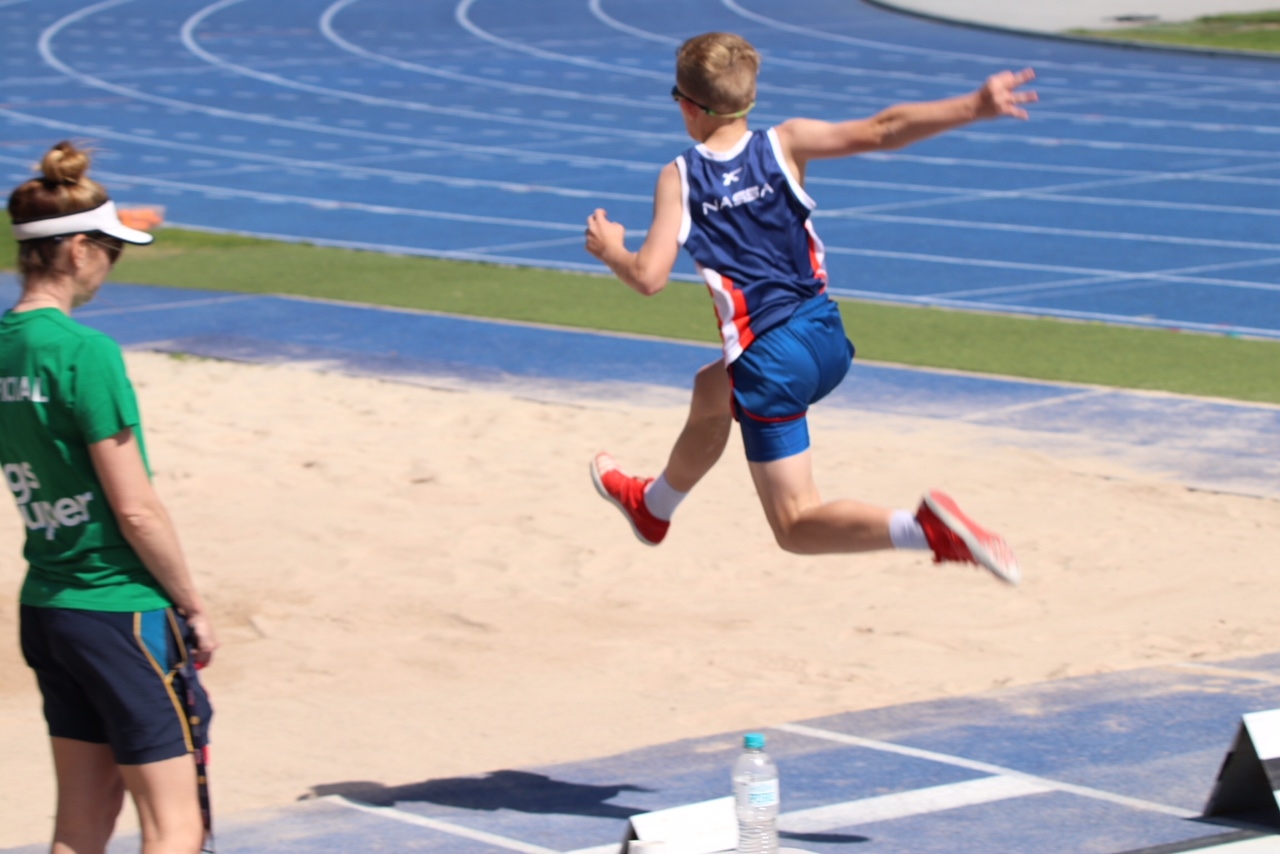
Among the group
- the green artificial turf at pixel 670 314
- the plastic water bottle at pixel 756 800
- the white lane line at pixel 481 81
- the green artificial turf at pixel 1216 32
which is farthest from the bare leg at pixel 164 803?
the green artificial turf at pixel 1216 32

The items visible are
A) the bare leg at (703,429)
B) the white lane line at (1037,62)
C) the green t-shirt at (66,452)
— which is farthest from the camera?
the white lane line at (1037,62)

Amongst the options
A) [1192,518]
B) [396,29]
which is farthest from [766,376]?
[396,29]

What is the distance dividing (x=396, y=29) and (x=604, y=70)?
734 centimetres

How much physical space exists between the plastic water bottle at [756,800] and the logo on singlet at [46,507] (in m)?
1.56

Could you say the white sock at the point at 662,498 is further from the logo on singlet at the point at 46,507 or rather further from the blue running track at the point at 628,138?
the blue running track at the point at 628,138

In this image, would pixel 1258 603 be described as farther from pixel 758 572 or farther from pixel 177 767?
pixel 177 767

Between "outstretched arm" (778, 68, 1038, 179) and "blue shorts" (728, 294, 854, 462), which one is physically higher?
"outstretched arm" (778, 68, 1038, 179)

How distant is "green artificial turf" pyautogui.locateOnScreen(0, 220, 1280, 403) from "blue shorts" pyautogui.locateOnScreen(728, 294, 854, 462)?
5788 millimetres

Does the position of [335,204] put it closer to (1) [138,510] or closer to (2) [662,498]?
(2) [662,498]

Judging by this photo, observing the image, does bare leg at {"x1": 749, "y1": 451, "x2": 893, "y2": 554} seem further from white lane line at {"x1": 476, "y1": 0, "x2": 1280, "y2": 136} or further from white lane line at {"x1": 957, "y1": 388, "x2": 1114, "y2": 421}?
white lane line at {"x1": 476, "y1": 0, "x2": 1280, "y2": 136}

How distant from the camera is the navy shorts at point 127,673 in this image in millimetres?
4031

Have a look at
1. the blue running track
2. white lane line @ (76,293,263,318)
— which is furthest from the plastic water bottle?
white lane line @ (76,293,263,318)

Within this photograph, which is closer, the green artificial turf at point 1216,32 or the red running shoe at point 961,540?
the red running shoe at point 961,540

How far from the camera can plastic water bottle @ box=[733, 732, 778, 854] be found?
4285mm
